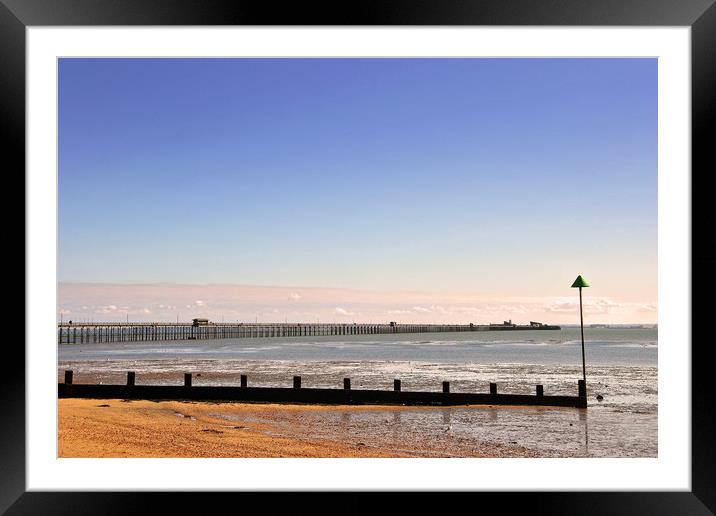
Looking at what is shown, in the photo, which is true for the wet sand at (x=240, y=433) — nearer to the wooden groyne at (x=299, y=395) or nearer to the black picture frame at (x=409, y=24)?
the wooden groyne at (x=299, y=395)

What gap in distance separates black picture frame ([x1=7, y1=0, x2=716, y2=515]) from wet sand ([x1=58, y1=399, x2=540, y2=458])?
289 centimetres

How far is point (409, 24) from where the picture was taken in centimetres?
250

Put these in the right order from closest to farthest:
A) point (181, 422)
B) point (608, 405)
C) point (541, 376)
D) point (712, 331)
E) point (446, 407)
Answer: point (712, 331)
point (181, 422)
point (446, 407)
point (608, 405)
point (541, 376)

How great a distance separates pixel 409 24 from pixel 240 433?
Result: 5.60 metres

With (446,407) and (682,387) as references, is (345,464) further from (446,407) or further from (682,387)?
(446,407)

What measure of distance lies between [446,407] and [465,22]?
7650 millimetres

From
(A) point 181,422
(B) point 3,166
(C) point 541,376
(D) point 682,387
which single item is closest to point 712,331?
(D) point 682,387

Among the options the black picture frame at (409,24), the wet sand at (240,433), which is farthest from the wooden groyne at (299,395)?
the black picture frame at (409,24)

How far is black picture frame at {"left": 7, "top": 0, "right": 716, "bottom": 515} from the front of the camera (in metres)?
2.46

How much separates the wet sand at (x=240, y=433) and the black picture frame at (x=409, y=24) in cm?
289

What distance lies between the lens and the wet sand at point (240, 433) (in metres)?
5.93

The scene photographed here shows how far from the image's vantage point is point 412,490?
257cm

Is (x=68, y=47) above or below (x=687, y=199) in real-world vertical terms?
above

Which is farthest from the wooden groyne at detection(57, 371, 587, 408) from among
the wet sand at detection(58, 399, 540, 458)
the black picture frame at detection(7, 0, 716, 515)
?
the black picture frame at detection(7, 0, 716, 515)
